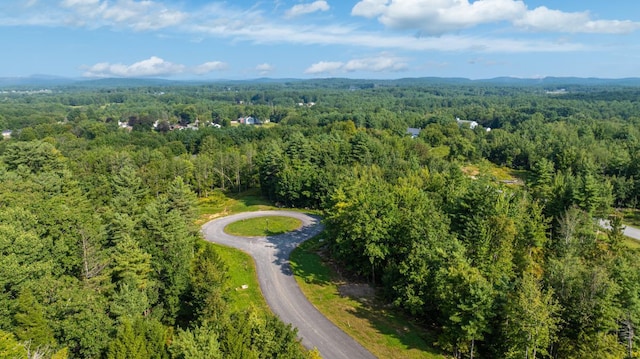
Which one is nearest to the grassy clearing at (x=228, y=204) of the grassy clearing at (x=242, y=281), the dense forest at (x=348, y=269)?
the dense forest at (x=348, y=269)

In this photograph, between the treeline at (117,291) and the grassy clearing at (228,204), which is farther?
the grassy clearing at (228,204)

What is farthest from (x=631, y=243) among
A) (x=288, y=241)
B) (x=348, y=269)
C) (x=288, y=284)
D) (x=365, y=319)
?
(x=288, y=284)

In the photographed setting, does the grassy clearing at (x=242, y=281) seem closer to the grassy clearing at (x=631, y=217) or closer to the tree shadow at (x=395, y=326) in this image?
the tree shadow at (x=395, y=326)

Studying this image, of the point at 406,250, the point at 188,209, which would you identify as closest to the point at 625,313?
the point at 406,250

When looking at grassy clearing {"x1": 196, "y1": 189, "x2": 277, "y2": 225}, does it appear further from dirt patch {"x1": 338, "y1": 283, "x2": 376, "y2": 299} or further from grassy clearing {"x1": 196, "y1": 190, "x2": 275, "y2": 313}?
dirt patch {"x1": 338, "y1": 283, "x2": 376, "y2": 299}

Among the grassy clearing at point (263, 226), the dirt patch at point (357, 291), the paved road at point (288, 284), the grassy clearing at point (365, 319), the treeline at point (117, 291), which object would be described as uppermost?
the treeline at point (117, 291)

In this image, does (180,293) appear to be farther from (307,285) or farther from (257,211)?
(257,211)

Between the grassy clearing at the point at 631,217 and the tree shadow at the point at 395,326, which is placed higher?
the grassy clearing at the point at 631,217
